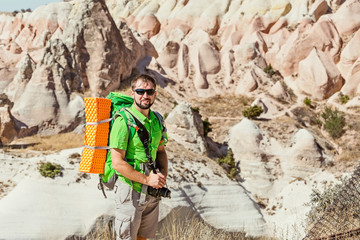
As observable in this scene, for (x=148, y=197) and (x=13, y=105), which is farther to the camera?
(x=13, y=105)

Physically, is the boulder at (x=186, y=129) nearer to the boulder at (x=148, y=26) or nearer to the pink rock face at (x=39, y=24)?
the pink rock face at (x=39, y=24)

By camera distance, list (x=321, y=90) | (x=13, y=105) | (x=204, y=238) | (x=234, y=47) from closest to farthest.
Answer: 1. (x=204, y=238)
2. (x=13, y=105)
3. (x=321, y=90)
4. (x=234, y=47)

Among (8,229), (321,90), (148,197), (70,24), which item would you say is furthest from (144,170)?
(321,90)

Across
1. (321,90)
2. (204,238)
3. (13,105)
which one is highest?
(204,238)

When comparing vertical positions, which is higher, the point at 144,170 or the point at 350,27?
the point at 144,170

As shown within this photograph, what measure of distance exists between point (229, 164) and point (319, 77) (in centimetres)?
1681

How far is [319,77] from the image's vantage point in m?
31.4

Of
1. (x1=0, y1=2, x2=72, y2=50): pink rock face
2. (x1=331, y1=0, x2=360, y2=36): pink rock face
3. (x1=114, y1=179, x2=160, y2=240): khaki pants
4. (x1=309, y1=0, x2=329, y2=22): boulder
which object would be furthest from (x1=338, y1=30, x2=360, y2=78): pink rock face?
(x1=114, y1=179, x2=160, y2=240): khaki pants

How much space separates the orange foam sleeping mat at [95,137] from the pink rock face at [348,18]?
119 ft

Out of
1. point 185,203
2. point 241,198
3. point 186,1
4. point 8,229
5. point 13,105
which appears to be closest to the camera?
point 8,229

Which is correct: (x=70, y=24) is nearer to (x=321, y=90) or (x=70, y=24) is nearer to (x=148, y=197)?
(x=321, y=90)

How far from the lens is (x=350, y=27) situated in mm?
34281

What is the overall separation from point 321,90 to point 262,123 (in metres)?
10.9

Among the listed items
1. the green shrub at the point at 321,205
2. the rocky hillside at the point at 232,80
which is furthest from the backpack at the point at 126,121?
the rocky hillside at the point at 232,80
